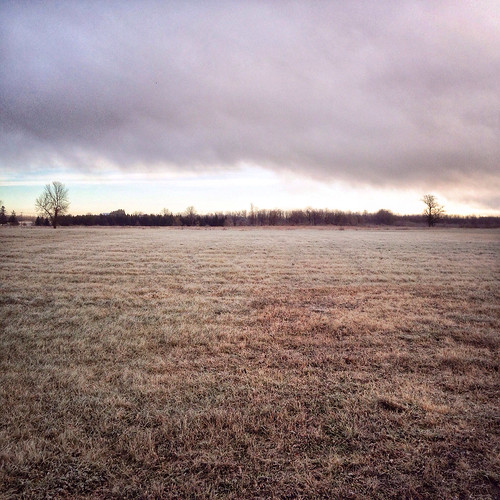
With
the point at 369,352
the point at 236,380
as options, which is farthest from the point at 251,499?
the point at 369,352

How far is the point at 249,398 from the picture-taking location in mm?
5062

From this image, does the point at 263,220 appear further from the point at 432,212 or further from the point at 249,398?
the point at 249,398

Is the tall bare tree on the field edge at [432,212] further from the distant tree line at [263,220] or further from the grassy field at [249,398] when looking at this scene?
the grassy field at [249,398]

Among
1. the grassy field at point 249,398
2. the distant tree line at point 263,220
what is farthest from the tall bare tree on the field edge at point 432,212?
the grassy field at point 249,398

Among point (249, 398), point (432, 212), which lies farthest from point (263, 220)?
point (249, 398)

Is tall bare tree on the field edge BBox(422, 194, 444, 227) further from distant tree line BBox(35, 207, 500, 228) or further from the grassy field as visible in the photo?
the grassy field

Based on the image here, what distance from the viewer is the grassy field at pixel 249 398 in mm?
3490

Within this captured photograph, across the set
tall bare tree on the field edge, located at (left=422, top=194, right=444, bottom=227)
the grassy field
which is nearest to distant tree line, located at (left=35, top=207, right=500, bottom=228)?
tall bare tree on the field edge, located at (left=422, top=194, right=444, bottom=227)

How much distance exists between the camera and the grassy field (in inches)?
137

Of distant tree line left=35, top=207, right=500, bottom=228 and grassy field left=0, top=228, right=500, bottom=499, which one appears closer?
grassy field left=0, top=228, right=500, bottom=499

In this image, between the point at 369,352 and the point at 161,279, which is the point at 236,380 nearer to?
the point at 369,352

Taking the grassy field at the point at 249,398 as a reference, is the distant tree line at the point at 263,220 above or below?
above

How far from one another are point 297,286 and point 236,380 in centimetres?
882

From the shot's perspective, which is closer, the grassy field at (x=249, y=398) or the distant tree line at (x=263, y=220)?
the grassy field at (x=249, y=398)
